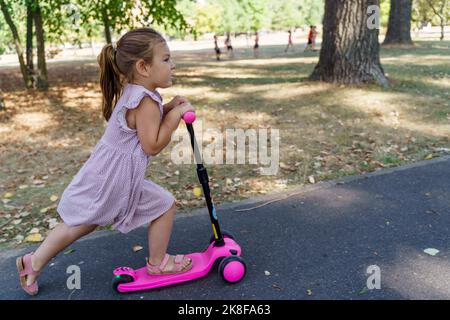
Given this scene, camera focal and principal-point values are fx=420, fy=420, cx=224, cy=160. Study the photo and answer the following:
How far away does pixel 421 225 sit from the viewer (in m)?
3.35

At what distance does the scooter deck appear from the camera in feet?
8.85

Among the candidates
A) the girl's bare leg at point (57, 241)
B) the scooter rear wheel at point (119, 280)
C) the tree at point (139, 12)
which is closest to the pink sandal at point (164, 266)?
the scooter rear wheel at point (119, 280)

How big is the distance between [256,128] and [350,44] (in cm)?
294

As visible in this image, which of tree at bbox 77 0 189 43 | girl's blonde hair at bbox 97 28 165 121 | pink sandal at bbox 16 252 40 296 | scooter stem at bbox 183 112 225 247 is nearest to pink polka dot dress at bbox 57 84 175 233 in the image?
girl's blonde hair at bbox 97 28 165 121

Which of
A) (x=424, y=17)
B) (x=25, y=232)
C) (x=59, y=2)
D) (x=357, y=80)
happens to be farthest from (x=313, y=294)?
(x=424, y=17)

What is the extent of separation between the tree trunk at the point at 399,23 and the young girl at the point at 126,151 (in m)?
19.4

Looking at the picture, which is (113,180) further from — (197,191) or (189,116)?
(197,191)

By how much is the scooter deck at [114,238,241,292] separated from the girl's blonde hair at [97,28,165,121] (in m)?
1.10

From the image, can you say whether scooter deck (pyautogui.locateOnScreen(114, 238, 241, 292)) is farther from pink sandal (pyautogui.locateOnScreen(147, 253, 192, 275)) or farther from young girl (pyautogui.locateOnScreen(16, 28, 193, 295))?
young girl (pyautogui.locateOnScreen(16, 28, 193, 295))

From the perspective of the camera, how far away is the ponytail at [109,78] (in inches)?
98.3

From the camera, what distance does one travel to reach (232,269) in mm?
2676

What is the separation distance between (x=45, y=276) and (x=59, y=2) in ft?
28.6

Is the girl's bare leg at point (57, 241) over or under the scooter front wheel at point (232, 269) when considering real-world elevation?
over

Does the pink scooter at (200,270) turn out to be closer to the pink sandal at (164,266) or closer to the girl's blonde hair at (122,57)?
the pink sandal at (164,266)
